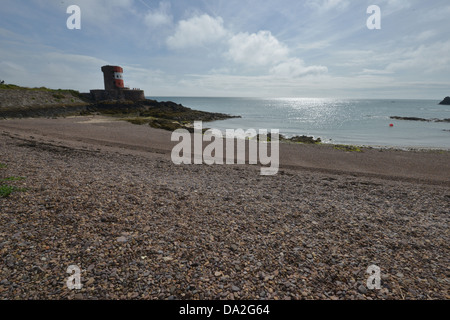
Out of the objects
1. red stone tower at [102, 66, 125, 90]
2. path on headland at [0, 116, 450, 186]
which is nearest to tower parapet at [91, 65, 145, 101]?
red stone tower at [102, 66, 125, 90]

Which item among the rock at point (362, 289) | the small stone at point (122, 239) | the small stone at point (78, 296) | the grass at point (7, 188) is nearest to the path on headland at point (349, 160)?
the grass at point (7, 188)

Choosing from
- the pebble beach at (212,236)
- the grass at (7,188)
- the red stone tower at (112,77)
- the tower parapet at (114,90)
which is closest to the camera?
the pebble beach at (212,236)

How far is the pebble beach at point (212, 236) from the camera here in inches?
171

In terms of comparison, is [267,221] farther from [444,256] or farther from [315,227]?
[444,256]

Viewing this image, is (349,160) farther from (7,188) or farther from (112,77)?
(112,77)

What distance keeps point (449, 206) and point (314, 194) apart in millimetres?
5341

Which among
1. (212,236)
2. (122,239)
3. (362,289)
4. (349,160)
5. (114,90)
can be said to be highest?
(114,90)

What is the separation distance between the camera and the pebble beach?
4.34 meters

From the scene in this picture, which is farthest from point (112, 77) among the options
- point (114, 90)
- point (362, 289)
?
point (362, 289)

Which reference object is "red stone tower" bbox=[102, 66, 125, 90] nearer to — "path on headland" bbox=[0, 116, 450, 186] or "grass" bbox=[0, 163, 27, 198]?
"path on headland" bbox=[0, 116, 450, 186]

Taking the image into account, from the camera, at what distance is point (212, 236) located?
6055 millimetres

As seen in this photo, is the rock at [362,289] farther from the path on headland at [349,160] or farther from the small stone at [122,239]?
the path on headland at [349,160]
